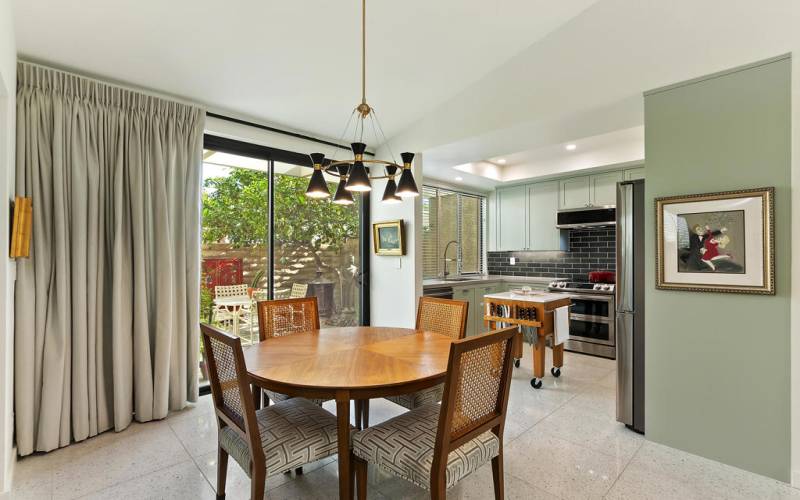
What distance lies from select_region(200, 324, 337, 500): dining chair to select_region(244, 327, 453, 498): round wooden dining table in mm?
116

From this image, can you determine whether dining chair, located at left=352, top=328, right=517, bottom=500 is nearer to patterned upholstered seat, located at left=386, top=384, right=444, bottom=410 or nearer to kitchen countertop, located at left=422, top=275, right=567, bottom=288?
patterned upholstered seat, located at left=386, top=384, right=444, bottom=410

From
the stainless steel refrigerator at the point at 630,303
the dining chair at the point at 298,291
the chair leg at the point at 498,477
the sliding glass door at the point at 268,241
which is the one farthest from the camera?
the dining chair at the point at 298,291

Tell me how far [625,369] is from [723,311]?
0.77 meters

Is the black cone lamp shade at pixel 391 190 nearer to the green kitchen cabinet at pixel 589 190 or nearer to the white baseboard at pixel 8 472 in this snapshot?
the white baseboard at pixel 8 472

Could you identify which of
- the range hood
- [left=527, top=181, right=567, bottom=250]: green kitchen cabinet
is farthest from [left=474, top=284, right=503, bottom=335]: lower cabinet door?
the range hood

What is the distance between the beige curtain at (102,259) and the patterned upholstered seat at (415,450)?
195 centimetres

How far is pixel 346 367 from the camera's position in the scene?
72.8 inches

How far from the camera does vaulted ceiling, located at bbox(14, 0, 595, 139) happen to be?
2.21 metres

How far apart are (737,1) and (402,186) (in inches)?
84.4

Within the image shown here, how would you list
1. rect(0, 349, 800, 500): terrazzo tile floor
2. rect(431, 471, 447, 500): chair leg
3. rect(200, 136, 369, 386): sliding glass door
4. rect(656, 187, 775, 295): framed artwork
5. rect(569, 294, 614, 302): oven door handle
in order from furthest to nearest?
rect(569, 294, 614, 302): oven door handle → rect(200, 136, 369, 386): sliding glass door → rect(656, 187, 775, 295): framed artwork → rect(0, 349, 800, 500): terrazzo tile floor → rect(431, 471, 447, 500): chair leg

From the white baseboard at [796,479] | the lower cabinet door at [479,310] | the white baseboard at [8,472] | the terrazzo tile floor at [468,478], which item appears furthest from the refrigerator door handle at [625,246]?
the white baseboard at [8,472]

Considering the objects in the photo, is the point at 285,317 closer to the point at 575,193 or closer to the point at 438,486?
the point at 438,486

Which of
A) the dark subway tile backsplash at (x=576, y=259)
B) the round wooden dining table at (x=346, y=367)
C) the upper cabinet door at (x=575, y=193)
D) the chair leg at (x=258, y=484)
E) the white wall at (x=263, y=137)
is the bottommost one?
the chair leg at (x=258, y=484)

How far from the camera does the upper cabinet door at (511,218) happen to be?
559 cm
